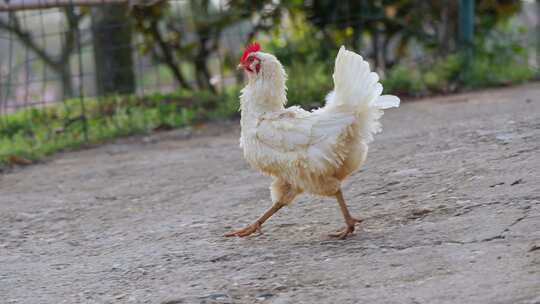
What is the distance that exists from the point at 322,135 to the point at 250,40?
6075 mm

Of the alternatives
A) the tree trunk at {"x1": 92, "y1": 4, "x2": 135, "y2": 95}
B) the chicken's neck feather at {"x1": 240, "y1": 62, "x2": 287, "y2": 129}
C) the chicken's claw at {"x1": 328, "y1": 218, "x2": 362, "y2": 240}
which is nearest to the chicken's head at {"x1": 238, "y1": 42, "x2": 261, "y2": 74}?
the chicken's neck feather at {"x1": 240, "y1": 62, "x2": 287, "y2": 129}

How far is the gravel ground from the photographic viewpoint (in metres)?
3.98

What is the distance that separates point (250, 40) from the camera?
10641mm

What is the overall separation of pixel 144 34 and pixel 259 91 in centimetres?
607

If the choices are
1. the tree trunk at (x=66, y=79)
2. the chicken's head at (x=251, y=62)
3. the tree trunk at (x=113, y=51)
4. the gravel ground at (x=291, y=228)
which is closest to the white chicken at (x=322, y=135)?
the chicken's head at (x=251, y=62)

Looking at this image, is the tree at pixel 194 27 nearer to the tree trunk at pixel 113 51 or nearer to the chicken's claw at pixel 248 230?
the tree trunk at pixel 113 51

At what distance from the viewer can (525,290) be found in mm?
3535

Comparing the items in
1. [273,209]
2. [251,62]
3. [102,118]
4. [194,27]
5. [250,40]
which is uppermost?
[194,27]

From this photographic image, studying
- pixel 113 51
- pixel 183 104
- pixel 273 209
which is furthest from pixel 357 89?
pixel 113 51

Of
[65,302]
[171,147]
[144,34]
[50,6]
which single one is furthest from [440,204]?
[144,34]

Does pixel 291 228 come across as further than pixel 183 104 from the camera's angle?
No

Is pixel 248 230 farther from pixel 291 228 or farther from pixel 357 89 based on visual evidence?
pixel 357 89

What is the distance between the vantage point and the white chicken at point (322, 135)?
4.74 meters

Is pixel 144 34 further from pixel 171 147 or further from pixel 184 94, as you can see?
pixel 171 147
